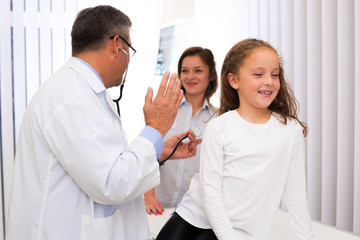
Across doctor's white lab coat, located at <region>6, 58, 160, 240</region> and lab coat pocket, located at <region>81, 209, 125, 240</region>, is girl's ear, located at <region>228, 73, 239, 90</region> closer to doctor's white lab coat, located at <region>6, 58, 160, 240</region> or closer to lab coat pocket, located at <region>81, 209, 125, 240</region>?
doctor's white lab coat, located at <region>6, 58, 160, 240</region>

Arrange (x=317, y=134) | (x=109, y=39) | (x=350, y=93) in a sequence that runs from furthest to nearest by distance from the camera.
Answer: (x=317, y=134)
(x=350, y=93)
(x=109, y=39)

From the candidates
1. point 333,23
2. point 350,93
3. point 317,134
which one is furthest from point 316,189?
point 333,23

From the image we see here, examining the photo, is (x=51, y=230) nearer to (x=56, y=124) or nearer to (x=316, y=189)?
(x=56, y=124)

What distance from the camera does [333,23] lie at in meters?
2.03

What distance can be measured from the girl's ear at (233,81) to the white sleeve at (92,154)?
516 millimetres

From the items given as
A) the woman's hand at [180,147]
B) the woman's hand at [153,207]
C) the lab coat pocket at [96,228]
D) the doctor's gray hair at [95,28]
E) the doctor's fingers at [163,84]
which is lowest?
the woman's hand at [153,207]

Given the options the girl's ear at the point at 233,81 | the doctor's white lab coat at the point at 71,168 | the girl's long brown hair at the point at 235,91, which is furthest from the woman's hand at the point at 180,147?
the doctor's white lab coat at the point at 71,168

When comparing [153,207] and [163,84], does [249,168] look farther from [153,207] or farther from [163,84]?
[153,207]

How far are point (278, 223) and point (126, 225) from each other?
0.74 meters

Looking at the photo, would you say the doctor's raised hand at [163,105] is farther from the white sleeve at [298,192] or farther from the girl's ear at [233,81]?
the white sleeve at [298,192]

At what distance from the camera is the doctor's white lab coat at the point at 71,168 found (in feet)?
3.12

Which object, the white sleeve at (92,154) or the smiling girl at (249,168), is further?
the smiling girl at (249,168)

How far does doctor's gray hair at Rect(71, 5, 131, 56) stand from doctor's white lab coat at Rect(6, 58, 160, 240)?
132mm

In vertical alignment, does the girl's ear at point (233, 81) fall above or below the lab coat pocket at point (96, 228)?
above
